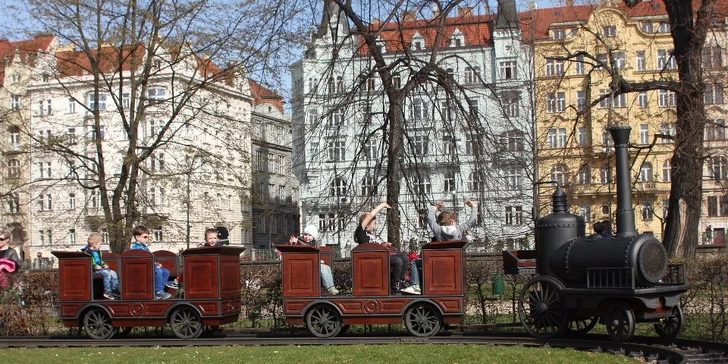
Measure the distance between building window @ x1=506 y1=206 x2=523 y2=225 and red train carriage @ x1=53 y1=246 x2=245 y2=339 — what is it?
9352mm

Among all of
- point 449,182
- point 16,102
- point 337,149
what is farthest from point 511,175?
point 16,102

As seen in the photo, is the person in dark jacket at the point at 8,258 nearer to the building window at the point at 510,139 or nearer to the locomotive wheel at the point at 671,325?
the building window at the point at 510,139

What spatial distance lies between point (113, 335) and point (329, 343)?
179 inches

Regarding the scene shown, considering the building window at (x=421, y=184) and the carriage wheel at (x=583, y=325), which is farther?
the building window at (x=421, y=184)

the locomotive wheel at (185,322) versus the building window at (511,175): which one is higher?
the building window at (511,175)

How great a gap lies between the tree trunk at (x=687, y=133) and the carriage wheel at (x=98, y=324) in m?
12.4

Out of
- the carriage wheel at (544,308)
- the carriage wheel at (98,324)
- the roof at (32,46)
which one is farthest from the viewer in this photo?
the roof at (32,46)

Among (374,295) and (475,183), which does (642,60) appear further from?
(374,295)

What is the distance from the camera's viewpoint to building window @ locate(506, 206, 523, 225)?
2461 cm

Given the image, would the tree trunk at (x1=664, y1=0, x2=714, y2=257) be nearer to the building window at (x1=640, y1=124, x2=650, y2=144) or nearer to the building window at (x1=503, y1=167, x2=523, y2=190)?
the building window at (x1=503, y1=167, x2=523, y2=190)

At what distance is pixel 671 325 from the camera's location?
45.9ft

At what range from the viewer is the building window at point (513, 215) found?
24609 mm

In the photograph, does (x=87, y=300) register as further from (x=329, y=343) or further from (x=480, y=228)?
(x=480, y=228)

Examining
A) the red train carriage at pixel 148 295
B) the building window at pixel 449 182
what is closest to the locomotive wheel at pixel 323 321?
the red train carriage at pixel 148 295
